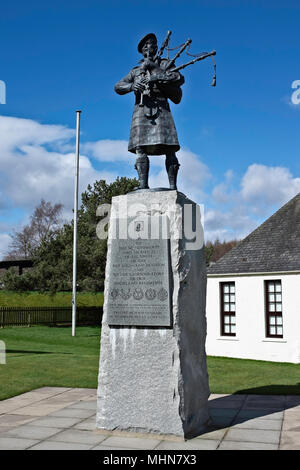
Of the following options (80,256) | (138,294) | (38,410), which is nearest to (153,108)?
(138,294)

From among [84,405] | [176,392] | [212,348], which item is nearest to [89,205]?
[212,348]

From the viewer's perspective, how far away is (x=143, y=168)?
6.84m

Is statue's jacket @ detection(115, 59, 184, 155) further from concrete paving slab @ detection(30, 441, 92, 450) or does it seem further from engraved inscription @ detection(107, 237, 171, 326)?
concrete paving slab @ detection(30, 441, 92, 450)

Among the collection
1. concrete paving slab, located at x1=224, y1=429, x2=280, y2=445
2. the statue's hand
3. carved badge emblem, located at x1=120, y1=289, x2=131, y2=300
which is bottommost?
concrete paving slab, located at x1=224, y1=429, x2=280, y2=445

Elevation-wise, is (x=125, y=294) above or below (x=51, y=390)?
above

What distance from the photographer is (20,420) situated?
6.89 m

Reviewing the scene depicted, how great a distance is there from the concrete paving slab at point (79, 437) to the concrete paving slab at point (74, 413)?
3.01 feet

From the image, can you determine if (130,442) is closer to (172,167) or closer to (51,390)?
(172,167)

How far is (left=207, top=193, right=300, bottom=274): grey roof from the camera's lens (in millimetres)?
18766

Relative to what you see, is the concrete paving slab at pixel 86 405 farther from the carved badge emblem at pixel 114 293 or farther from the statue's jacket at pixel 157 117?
the statue's jacket at pixel 157 117

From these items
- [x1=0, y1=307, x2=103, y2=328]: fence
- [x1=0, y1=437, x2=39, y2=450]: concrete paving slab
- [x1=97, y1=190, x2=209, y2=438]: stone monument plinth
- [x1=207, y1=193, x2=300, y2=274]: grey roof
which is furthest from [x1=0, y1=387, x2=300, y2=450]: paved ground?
[x1=0, y1=307, x2=103, y2=328]: fence

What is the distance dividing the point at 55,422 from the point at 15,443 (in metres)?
1.10

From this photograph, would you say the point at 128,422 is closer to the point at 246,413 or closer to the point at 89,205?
the point at 246,413

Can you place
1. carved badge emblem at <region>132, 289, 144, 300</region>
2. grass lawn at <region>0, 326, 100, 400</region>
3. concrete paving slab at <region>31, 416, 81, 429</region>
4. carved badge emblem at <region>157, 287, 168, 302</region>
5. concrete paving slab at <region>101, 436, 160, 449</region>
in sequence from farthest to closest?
grass lawn at <region>0, 326, 100, 400</region>, concrete paving slab at <region>31, 416, 81, 429</region>, carved badge emblem at <region>132, 289, 144, 300</region>, carved badge emblem at <region>157, 287, 168, 302</region>, concrete paving slab at <region>101, 436, 160, 449</region>
